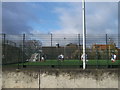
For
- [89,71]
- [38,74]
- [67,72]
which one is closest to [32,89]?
[38,74]

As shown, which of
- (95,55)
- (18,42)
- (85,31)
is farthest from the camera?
(95,55)

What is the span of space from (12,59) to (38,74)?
14.0ft

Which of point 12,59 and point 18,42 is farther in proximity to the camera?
point 12,59

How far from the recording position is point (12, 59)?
16.1 m

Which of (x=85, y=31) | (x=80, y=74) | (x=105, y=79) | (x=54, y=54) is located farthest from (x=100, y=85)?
(x=54, y=54)

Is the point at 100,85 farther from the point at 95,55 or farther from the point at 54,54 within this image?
the point at 54,54

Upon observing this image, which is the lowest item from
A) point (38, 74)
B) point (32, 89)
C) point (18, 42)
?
point (32, 89)

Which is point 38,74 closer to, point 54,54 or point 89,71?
point 89,71

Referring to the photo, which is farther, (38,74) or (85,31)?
(85,31)

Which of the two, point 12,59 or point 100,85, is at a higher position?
point 12,59

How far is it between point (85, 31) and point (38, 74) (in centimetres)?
369

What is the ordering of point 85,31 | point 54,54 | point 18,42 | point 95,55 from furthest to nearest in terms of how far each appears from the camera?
point 54,54 → point 95,55 → point 18,42 → point 85,31

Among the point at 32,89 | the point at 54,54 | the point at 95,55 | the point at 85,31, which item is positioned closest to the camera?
the point at 32,89

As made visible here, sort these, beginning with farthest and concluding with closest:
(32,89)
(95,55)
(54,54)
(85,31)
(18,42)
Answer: (54,54) < (95,55) < (18,42) < (85,31) < (32,89)
